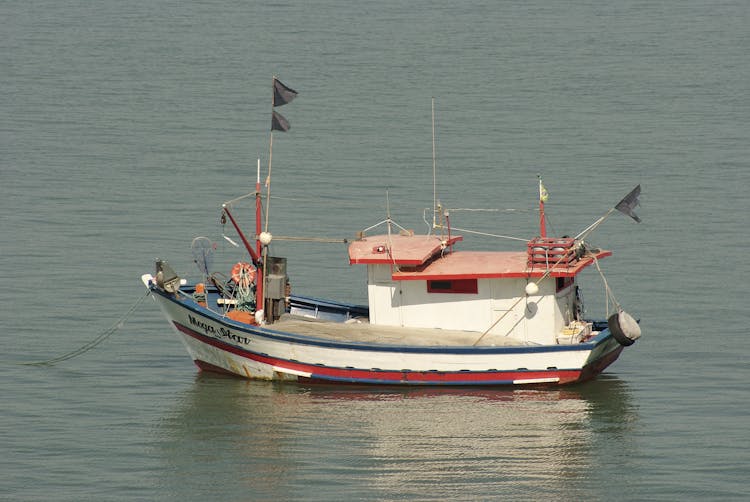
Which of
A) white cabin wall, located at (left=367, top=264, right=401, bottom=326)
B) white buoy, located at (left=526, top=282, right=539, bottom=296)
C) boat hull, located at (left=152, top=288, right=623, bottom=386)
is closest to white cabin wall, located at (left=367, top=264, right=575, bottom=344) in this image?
white cabin wall, located at (left=367, top=264, right=401, bottom=326)

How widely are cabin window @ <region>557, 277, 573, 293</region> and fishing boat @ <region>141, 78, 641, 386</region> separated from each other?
6 cm

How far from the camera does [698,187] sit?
58781 mm

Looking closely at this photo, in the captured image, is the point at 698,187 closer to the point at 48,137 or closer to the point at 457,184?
the point at 457,184

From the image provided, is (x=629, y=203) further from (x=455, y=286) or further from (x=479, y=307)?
(x=455, y=286)

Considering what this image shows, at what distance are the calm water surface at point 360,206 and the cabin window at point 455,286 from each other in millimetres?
2798

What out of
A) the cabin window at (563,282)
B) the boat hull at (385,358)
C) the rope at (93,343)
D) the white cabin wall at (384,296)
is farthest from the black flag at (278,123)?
the cabin window at (563,282)

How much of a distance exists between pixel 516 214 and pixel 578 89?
24.7 metres

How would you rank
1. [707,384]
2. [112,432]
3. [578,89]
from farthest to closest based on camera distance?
[578,89] → [707,384] → [112,432]

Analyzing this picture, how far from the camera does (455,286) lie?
35750 mm

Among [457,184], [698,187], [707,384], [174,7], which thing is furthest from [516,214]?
[174,7]

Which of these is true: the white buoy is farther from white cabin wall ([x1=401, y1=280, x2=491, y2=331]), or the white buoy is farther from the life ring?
the life ring

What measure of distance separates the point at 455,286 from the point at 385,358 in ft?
9.17

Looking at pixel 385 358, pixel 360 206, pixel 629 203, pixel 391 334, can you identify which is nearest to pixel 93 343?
pixel 391 334

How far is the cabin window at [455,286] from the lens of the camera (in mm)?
35656
